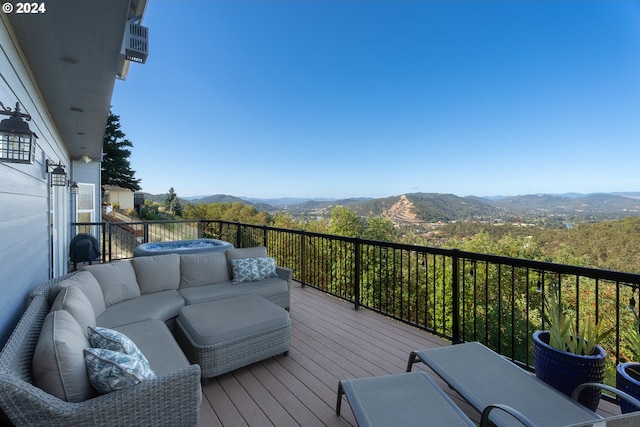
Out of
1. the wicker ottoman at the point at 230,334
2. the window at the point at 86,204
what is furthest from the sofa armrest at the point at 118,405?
the window at the point at 86,204

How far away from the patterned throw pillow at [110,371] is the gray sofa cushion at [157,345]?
371 mm

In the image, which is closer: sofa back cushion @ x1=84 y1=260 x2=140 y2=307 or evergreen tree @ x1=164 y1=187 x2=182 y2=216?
sofa back cushion @ x1=84 y1=260 x2=140 y2=307

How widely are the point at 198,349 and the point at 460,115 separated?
24.8 metres

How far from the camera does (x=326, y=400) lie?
7.13ft

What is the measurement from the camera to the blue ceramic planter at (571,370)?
69.2 inches

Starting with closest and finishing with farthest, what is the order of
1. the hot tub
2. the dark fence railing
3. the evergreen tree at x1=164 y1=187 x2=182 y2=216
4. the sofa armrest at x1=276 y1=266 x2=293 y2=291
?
the dark fence railing, the sofa armrest at x1=276 y1=266 x2=293 y2=291, the hot tub, the evergreen tree at x1=164 y1=187 x2=182 y2=216

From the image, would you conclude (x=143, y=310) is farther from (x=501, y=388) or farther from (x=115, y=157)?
(x=115, y=157)

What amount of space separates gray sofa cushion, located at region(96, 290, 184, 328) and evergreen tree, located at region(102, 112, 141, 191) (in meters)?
21.5

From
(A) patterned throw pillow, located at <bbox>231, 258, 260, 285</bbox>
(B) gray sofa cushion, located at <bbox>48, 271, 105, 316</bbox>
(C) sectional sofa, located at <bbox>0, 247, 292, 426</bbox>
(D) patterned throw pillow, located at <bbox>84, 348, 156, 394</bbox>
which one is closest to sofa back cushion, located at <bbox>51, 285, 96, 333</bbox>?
(C) sectional sofa, located at <bbox>0, 247, 292, 426</bbox>

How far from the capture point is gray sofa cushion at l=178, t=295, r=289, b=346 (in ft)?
7.89

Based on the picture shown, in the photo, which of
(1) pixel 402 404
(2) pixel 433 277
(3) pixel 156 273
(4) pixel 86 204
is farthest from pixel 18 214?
(4) pixel 86 204

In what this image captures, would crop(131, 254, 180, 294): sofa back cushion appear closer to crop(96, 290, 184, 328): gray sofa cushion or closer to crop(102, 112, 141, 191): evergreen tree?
crop(96, 290, 184, 328): gray sofa cushion

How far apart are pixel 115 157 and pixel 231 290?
22559 mm

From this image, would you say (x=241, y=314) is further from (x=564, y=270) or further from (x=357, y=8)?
(x=357, y=8)
